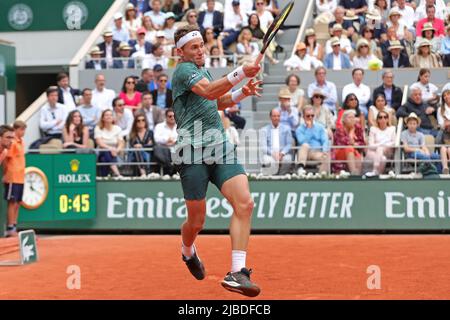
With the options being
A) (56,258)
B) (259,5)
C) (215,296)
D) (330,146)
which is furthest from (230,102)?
(259,5)

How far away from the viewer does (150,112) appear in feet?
54.3

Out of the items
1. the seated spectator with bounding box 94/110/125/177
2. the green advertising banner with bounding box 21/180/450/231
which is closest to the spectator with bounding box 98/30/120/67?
the seated spectator with bounding box 94/110/125/177

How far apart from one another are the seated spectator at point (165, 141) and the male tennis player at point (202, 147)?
Result: 8.03 meters

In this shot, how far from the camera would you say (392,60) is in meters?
17.6

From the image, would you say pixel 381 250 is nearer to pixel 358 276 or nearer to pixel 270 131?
pixel 358 276

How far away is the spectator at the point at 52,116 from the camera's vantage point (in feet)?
A: 54.9

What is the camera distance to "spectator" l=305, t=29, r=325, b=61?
18156mm

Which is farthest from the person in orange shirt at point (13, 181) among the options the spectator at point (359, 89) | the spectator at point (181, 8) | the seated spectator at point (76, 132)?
the spectator at point (181, 8)

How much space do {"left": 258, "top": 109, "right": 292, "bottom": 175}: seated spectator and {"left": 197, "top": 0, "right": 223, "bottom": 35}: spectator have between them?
4.29 metres

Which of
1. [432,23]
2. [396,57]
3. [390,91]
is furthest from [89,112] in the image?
[432,23]

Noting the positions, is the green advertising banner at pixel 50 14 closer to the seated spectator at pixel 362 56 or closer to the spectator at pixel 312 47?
the spectator at pixel 312 47

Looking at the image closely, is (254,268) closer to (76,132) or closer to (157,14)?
(76,132)

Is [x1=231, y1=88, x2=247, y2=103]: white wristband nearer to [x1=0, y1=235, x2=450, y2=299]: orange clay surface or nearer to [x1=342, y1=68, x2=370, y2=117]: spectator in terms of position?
[x1=0, y1=235, x2=450, y2=299]: orange clay surface

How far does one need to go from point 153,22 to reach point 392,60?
563cm
